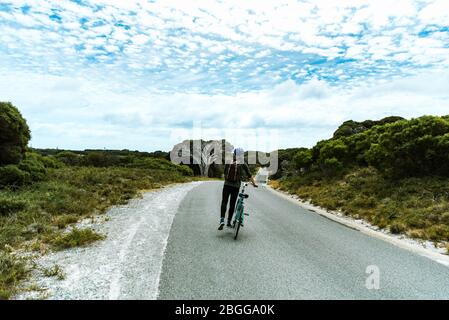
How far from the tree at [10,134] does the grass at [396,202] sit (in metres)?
13.5

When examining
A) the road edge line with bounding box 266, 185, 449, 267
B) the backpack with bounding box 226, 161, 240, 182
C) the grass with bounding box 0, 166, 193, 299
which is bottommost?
the road edge line with bounding box 266, 185, 449, 267

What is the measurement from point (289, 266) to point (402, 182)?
10.7 m

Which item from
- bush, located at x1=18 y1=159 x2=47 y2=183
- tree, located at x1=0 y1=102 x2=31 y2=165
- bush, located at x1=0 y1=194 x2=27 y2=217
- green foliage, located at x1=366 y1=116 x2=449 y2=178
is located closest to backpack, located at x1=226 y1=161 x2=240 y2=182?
bush, located at x1=0 y1=194 x2=27 y2=217

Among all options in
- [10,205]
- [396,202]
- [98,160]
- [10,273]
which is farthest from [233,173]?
[98,160]

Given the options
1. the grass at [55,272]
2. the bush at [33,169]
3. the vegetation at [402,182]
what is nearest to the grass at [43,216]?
the grass at [55,272]

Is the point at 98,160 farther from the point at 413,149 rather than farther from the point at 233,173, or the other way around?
the point at 233,173

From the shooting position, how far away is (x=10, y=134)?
14.8 m

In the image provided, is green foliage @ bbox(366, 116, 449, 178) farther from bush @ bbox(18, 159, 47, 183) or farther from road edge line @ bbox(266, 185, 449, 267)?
bush @ bbox(18, 159, 47, 183)

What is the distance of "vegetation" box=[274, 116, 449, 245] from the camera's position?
10.9 m

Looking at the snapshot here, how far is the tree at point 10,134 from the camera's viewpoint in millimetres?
14562

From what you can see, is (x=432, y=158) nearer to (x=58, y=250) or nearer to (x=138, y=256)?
(x=138, y=256)

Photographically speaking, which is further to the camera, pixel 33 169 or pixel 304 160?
pixel 304 160

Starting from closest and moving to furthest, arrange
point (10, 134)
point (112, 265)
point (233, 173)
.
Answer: point (112, 265) → point (233, 173) → point (10, 134)
